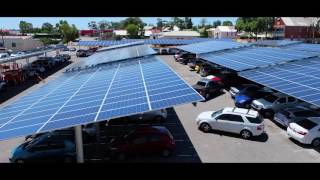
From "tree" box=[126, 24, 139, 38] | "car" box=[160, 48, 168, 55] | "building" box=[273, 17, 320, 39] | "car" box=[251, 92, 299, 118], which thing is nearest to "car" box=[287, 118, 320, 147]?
"car" box=[251, 92, 299, 118]

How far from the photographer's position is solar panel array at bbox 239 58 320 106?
1543cm

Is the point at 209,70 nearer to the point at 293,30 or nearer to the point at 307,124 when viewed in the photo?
the point at 307,124

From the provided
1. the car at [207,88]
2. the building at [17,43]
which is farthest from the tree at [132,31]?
the car at [207,88]

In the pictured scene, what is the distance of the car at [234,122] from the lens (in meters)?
16.0

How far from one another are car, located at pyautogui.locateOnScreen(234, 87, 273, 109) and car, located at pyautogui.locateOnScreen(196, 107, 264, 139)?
551 cm

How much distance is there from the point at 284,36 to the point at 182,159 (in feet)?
256

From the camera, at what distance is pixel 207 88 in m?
25.7

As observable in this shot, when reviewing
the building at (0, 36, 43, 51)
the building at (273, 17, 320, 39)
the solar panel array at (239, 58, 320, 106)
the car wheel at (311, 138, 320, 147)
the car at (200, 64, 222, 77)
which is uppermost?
the building at (273, 17, 320, 39)

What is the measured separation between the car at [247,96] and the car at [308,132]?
673 cm

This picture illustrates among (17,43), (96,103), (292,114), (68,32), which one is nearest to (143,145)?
(96,103)

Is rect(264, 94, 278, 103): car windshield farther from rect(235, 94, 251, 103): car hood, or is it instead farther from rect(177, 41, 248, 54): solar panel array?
rect(177, 41, 248, 54): solar panel array

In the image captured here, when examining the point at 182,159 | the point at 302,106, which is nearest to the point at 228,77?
the point at 302,106

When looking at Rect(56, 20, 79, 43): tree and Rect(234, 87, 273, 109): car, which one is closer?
Rect(234, 87, 273, 109): car
